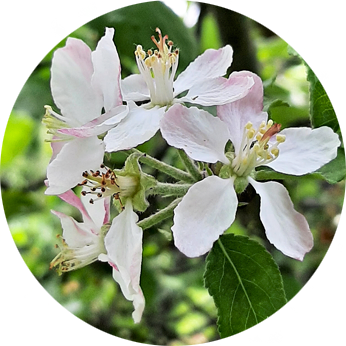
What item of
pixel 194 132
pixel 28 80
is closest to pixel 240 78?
pixel 194 132

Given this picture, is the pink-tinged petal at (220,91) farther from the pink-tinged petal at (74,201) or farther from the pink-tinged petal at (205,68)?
the pink-tinged petal at (74,201)

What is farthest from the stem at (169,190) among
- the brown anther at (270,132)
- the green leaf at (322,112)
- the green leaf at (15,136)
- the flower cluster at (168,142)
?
the green leaf at (15,136)

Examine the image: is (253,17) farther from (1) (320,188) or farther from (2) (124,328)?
(2) (124,328)

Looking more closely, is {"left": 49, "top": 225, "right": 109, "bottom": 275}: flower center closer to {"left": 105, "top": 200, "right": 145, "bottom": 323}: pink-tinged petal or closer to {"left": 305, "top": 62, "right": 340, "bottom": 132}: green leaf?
{"left": 105, "top": 200, "right": 145, "bottom": 323}: pink-tinged petal

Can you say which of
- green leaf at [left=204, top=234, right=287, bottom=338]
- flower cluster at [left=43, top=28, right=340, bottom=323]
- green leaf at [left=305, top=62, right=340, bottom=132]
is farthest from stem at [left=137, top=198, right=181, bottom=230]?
green leaf at [left=305, top=62, right=340, bottom=132]

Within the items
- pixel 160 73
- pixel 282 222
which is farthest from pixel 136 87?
pixel 282 222

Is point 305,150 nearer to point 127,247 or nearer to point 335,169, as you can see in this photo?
point 335,169
